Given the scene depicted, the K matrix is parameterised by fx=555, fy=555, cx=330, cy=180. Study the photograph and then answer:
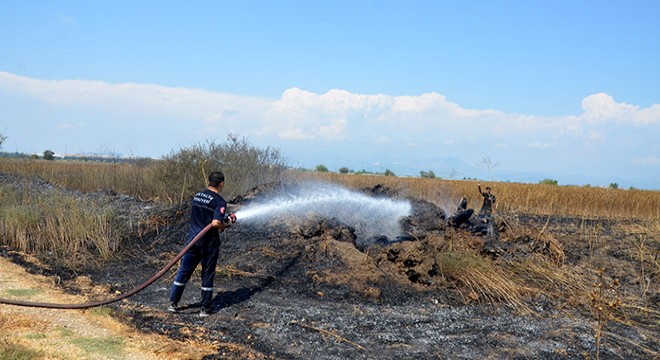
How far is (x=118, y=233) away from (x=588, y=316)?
26.5 feet

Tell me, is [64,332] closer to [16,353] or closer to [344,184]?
[16,353]

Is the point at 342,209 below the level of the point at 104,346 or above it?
above

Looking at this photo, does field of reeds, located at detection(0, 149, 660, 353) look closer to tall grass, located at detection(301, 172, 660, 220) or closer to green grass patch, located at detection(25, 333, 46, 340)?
green grass patch, located at detection(25, 333, 46, 340)

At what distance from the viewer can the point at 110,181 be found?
834 inches

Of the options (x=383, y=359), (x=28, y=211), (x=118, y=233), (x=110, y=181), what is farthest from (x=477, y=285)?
(x=110, y=181)

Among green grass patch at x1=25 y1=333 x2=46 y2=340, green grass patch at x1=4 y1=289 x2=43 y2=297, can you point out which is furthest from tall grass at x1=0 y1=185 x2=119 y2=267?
green grass patch at x1=25 y1=333 x2=46 y2=340

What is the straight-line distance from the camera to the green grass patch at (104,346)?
17.8ft

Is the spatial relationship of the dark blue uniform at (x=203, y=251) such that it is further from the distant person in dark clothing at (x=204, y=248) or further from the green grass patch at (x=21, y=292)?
the green grass patch at (x=21, y=292)

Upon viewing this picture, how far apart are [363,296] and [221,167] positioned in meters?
9.39

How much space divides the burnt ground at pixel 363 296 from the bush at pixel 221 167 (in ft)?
13.4

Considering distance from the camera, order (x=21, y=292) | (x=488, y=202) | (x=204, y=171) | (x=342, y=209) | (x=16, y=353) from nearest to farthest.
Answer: (x=16, y=353) < (x=21, y=292) < (x=342, y=209) < (x=488, y=202) < (x=204, y=171)

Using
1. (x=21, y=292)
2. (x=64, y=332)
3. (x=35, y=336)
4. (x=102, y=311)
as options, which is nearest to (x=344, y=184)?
(x=21, y=292)

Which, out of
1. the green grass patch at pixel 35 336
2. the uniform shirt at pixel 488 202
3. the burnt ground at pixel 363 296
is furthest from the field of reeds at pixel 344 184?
the green grass patch at pixel 35 336

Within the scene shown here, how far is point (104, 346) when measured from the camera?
562 centimetres
